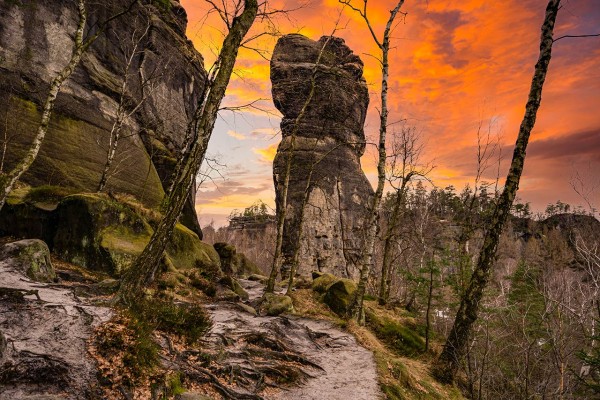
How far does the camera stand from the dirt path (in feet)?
22.7

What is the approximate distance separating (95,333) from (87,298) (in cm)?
241

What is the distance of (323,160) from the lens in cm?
3919

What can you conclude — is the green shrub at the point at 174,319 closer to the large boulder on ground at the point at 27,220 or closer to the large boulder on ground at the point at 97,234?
the large boulder on ground at the point at 97,234

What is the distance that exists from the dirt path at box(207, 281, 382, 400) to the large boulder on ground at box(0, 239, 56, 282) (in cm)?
452

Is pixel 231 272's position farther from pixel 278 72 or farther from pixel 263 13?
pixel 278 72

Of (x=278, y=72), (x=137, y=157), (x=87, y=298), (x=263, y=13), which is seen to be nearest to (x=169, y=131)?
(x=137, y=157)

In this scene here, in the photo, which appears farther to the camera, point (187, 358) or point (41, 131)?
point (41, 131)

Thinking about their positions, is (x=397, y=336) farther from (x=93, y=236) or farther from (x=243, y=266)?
(x=243, y=266)

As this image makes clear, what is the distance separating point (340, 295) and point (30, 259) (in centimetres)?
1168

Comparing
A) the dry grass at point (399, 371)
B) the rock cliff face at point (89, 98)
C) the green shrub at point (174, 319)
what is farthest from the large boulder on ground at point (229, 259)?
the green shrub at point (174, 319)

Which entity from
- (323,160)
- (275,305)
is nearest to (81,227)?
(275,305)

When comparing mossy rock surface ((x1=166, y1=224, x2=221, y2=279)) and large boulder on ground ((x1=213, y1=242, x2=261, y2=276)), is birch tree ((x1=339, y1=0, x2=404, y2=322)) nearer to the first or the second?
Result: mossy rock surface ((x1=166, y1=224, x2=221, y2=279))

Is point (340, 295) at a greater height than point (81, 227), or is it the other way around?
point (81, 227)

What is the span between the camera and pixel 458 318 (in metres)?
9.39
